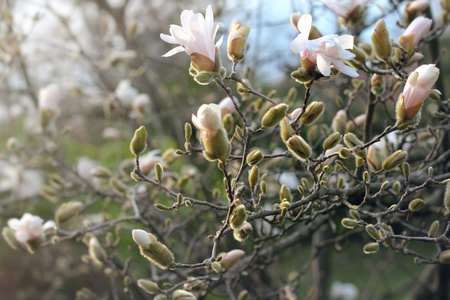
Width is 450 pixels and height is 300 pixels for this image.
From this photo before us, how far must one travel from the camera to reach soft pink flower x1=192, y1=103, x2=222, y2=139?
22.0 inches

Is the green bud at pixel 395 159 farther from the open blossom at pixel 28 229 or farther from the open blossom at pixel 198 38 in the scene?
the open blossom at pixel 28 229

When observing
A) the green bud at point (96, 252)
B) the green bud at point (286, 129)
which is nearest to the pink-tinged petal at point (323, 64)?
the green bud at point (286, 129)

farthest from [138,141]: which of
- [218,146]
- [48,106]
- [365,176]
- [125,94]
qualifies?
[125,94]

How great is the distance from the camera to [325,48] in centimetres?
59

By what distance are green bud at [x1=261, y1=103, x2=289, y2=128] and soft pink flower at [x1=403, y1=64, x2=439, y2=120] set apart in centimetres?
19

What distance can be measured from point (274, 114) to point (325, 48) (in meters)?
0.12

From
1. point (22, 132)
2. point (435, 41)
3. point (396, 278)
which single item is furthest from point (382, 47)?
point (396, 278)

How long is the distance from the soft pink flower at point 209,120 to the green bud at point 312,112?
0.17m

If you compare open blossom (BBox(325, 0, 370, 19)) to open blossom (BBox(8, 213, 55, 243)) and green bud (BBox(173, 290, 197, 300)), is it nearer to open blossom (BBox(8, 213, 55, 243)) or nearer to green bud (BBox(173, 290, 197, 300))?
green bud (BBox(173, 290, 197, 300))

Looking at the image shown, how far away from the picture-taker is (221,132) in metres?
0.58

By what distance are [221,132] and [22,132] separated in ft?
9.46

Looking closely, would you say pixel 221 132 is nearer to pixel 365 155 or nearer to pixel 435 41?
pixel 365 155

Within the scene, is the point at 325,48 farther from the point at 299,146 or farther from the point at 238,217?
the point at 238,217

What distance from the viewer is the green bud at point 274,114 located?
619 mm
